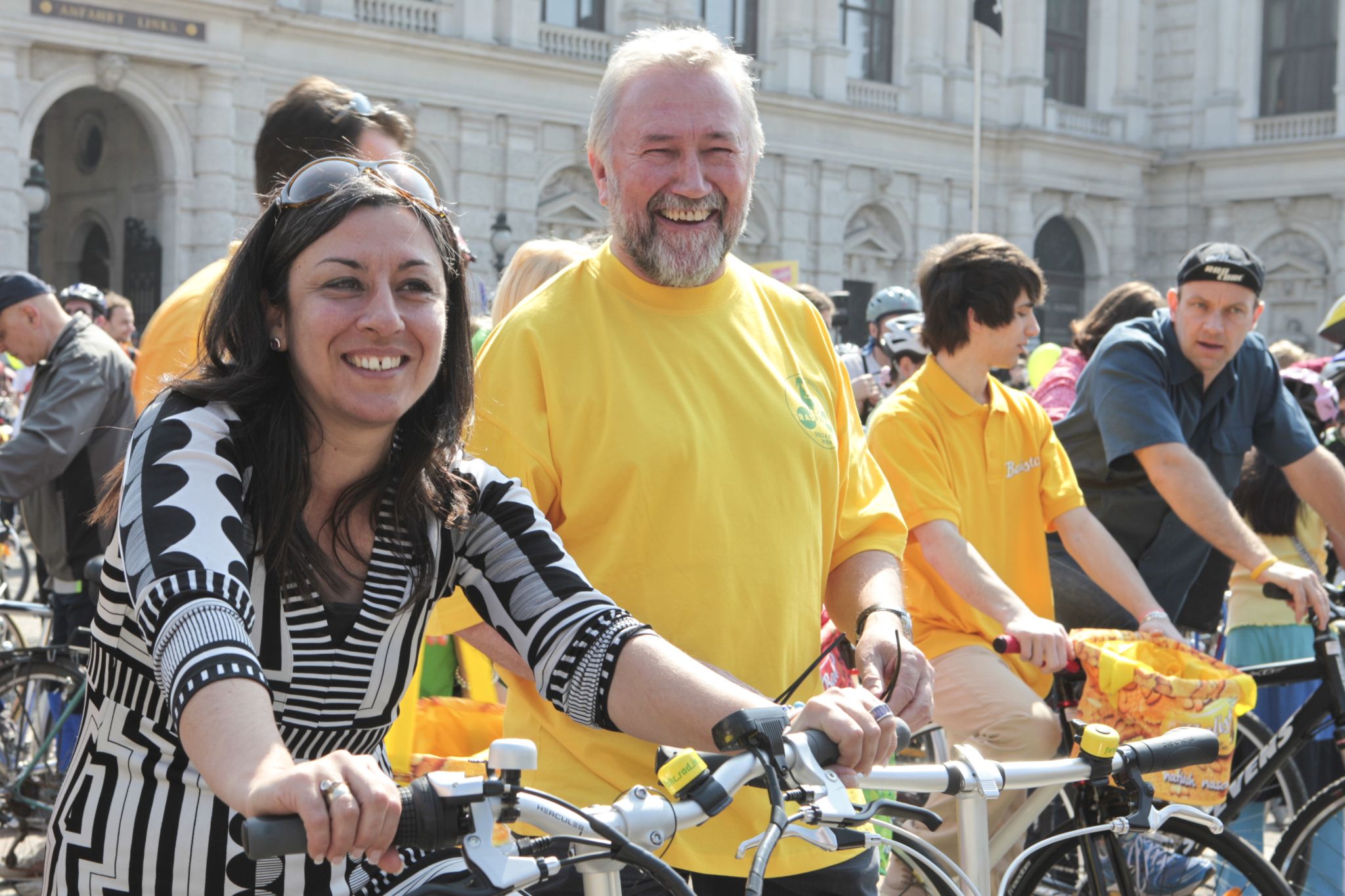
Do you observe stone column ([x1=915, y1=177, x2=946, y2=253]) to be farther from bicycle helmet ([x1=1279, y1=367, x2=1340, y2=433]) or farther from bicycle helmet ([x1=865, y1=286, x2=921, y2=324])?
bicycle helmet ([x1=1279, y1=367, x2=1340, y2=433])

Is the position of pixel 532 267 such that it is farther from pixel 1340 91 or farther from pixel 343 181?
pixel 1340 91

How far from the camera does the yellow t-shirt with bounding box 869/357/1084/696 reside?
422 cm

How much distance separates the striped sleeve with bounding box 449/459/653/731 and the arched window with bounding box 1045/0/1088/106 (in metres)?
32.8

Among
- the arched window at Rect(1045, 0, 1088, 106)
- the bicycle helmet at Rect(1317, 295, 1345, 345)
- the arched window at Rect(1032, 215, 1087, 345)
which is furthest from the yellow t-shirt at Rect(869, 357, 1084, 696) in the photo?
the arched window at Rect(1045, 0, 1088, 106)

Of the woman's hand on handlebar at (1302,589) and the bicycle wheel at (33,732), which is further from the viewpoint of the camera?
the bicycle wheel at (33,732)

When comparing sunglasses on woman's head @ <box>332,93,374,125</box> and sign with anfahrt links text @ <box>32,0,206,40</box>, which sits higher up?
sign with anfahrt links text @ <box>32,0,206,40</box>

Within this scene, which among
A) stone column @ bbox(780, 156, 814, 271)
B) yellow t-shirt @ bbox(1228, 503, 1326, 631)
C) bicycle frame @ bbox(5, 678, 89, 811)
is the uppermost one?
stone column @ bbox(780, 156, 814, 271)

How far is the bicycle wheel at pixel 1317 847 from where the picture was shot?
4117mm

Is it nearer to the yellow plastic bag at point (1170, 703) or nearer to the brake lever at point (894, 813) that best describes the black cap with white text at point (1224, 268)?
the yellow plastic bag at point (1170, 703)

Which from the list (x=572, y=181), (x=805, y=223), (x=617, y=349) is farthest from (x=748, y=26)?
(x=617, y=349)

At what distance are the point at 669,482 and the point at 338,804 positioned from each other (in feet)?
4.10

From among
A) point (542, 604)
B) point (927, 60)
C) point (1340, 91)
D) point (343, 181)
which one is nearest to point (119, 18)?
point (927, 60)

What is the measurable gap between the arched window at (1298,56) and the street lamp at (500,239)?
20.0 m

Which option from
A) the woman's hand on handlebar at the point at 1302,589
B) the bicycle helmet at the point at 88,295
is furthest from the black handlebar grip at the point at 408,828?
the bicycle helmet at the point at 88,295
